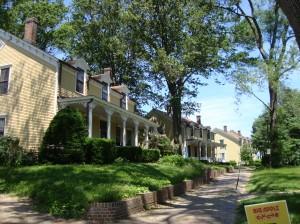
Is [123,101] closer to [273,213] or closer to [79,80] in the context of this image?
[79,80]

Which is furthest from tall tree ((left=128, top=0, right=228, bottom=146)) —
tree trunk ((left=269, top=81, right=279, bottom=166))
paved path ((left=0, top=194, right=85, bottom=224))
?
paved path ((left=0, top=194, right=85, bottom=224))

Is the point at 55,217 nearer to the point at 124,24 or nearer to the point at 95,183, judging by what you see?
the point at 95,183

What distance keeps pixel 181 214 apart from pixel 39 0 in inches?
1577

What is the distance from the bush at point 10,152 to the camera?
66.0ft

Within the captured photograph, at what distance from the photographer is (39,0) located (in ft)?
154

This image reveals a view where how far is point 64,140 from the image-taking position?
20.2 m

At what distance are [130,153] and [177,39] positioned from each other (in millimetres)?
15117

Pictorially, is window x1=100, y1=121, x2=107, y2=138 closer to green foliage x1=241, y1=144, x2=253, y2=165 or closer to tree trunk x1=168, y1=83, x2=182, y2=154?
tree trunk x1=168, y1=83, x2=182, y2=154

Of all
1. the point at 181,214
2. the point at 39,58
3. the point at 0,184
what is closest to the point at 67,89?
the point at 39,58

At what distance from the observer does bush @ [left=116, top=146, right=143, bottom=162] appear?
26.3 metres

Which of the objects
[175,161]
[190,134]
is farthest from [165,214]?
[190,134]

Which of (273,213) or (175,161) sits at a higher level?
(175,161)

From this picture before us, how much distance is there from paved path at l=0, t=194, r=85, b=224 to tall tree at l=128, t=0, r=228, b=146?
24.9 metres

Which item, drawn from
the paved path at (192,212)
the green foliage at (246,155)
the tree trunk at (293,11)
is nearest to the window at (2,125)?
the paved path at (192,212)
